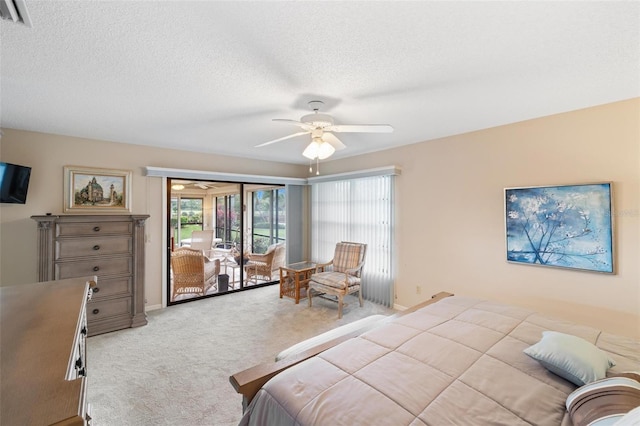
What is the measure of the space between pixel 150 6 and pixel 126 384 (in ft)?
9.17

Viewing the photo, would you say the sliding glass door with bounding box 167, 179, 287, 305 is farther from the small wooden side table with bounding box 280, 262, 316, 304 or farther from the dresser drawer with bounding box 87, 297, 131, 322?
the dresser drawer with bounding box 87, 297, 131, 322

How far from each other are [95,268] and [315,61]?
3.50 meters

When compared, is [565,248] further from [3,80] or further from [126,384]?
[3,80]

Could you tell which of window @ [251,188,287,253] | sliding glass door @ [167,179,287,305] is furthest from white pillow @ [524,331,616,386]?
window @ [251,188,287,253]

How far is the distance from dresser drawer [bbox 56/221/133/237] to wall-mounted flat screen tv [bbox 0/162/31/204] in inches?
21.7

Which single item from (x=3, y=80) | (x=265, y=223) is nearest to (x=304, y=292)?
(x=265, y=223)

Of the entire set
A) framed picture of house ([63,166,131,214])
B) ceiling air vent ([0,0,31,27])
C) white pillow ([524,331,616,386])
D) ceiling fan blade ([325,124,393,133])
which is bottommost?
white pillow ([524,331,616,386])

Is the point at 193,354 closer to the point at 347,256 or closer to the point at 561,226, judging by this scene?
the point at 347,256

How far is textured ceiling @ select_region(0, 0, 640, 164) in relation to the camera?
1337 mm

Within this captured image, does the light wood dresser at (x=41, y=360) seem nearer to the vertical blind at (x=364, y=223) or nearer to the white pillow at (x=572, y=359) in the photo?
the white pillow at (x=572, y=359)

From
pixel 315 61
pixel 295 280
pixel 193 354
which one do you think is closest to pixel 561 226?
pixel 315 61

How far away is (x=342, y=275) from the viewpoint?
412cm

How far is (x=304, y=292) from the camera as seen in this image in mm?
4621

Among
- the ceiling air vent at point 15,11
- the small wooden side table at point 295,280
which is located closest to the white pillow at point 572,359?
the ceiling air vent at point 15,11
